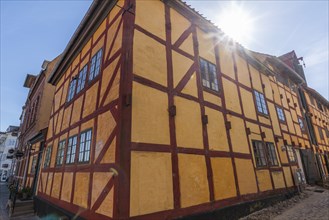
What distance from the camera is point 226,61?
8.91 m

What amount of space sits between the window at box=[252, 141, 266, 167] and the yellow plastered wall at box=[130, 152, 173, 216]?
5.25 meters

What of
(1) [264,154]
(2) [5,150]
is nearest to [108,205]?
(1) [264,154]

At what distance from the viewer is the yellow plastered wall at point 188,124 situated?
5395 millimetres

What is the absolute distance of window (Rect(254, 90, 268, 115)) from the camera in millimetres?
10086

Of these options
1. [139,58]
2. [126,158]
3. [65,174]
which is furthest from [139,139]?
[65,174]

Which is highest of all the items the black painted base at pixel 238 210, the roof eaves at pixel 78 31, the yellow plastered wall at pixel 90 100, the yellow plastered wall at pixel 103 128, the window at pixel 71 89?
the roof eaves at pixel 78 31

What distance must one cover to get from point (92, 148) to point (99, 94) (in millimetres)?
1697

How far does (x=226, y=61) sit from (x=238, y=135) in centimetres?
360

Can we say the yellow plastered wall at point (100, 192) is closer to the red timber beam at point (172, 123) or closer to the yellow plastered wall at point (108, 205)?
the yellow plastered wall at point (108, 205)

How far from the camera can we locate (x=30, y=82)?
64.5 ft

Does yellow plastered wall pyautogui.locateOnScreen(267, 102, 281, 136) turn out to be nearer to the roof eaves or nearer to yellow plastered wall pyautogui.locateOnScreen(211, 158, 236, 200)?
yellow plastered wall pyautogui.locateOnScreen(211, 158, 236, 200)

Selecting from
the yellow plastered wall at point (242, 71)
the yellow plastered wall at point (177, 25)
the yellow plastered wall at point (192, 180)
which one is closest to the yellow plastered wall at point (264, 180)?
the yellow plastered wall at point (192, 180)

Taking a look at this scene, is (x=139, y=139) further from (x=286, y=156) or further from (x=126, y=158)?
(x=286, y=156)

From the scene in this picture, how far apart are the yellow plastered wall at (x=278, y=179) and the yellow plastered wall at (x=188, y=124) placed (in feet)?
17.7
